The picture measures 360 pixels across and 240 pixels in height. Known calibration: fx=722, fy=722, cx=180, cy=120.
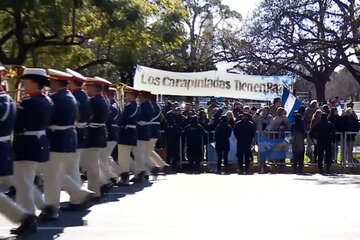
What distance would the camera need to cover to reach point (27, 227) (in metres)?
8.47

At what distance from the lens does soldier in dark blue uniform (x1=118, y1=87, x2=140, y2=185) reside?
14.4 meters

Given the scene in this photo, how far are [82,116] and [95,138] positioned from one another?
0.49 meters

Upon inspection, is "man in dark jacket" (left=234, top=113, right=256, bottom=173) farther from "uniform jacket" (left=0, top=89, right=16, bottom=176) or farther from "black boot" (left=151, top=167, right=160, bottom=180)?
"uniform jacket" (left=0, top=89, right=16, bottom=176)

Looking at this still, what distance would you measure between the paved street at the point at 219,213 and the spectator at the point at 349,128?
3.54m

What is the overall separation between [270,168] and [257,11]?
20.5m

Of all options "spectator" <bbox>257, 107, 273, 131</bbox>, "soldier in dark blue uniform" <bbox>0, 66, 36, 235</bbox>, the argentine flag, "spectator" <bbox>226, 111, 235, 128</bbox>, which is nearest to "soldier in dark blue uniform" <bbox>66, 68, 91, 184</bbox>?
"soldier in dark blue uniform" <bbox>0, 66, 36, 235</bbox>

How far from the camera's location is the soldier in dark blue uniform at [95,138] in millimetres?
11695

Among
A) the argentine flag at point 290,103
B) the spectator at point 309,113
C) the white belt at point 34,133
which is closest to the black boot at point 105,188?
the white belt at point 34,133

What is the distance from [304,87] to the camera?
6681cm

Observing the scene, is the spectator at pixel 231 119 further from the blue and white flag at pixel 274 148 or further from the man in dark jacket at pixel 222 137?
the blue and white flag at pixel 274 148

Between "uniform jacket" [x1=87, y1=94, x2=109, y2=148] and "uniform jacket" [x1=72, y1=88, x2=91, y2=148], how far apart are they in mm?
148

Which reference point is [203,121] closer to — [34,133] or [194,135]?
[194,135]

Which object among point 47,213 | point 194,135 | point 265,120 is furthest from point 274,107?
point 47,213

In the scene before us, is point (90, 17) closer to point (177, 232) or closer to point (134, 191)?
point (134, 191)
